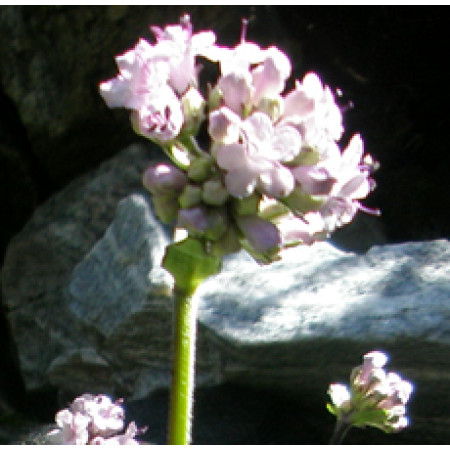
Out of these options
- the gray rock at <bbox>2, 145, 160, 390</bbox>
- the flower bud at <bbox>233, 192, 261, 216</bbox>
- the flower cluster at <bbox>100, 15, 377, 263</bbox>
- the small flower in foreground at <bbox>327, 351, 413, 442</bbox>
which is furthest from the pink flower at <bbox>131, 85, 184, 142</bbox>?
the gray rock at <bbox>2, 145, 160, 390</bbox>

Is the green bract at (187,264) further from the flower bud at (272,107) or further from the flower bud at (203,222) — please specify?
the flower bud at (272,107)

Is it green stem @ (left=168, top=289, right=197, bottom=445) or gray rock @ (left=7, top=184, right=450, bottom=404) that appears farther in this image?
gray rock @ (left=7, top=184, right=450, bottom=404)

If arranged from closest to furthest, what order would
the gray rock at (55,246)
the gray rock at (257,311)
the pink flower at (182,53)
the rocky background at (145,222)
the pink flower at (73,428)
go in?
the pink flower at (182,53) < the pink flower at (73,428) < the gray rock at (257,311) < the rocky background at (145,222) < the gray rock at (55,246)

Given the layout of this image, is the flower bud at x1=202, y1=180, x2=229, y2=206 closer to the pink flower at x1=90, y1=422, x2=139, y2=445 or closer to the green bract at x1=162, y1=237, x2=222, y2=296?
the green bract at x1=162, y1=237, x2=222, y2=296

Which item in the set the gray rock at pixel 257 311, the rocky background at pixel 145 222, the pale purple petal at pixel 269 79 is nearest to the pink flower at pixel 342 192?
the pale purple petal at pixel 269 79

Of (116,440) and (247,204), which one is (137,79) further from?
(116,440)

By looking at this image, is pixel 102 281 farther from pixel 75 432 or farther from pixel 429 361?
pixel 75 432

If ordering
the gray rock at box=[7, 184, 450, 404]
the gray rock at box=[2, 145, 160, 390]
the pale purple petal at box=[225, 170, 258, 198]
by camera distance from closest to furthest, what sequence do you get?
the pale purple petal at box=[225, 170, 258, 198] < the gray rock at box=[7, 184, 450, 404] < the gray rock at box=[2, 145, 160, 390]
